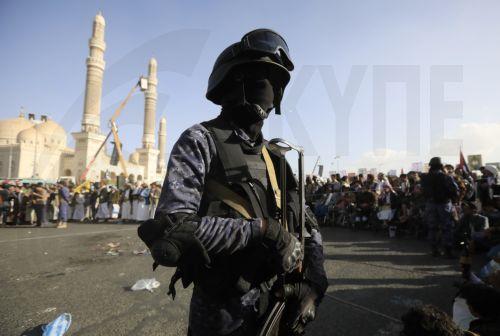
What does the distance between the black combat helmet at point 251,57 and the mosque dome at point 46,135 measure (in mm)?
65696

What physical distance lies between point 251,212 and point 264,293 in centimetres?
39

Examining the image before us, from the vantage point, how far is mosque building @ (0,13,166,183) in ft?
135

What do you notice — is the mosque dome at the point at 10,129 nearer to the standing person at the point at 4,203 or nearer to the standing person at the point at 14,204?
the standing person at the point at 14,204

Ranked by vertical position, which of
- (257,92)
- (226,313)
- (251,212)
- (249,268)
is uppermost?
(257,92)

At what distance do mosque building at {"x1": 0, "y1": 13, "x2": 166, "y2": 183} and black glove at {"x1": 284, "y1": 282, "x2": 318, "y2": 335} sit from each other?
113 ft

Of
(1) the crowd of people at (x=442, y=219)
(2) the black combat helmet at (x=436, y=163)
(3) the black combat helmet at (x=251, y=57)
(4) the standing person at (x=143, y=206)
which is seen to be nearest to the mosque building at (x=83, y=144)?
(4) the standing person at (x=143, y=206)

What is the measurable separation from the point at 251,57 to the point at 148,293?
3.58 meters

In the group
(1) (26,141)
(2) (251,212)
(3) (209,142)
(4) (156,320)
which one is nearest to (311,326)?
(4) (156,320)

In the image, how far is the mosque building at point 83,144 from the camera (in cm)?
4103

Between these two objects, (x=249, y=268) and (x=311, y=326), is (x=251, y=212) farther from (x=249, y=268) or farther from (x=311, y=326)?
(x=311, y=326)

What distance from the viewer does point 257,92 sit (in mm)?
1522

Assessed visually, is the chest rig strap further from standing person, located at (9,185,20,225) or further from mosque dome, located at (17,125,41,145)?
mosque dome, located at (17,125,41,145)

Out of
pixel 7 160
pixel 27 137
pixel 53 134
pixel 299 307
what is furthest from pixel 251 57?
pixel 53 134

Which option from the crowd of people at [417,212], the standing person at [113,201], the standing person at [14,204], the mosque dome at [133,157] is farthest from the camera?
the mosque dome at [133,157]
